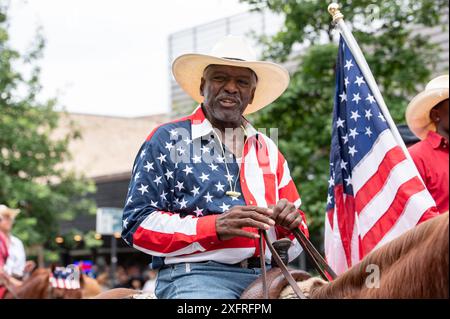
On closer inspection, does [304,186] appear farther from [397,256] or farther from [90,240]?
[90,240]

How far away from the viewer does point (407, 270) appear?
2227mm

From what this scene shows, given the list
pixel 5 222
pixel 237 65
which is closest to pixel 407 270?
pixel 237 65

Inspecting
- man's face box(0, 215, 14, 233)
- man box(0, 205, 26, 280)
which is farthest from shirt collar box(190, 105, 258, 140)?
man's face box(0, 215, 14, 233)

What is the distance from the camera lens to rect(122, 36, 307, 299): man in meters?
3.32

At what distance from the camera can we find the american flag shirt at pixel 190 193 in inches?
133

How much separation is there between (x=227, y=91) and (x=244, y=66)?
0.20 metres

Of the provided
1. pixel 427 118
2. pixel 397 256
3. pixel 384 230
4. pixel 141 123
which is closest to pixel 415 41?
pixel 427 118

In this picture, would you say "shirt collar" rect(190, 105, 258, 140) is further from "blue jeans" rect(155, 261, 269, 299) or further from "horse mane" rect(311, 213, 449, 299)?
"horse mane" rect(311, 213, 449, 299)

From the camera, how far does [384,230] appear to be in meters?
3.55

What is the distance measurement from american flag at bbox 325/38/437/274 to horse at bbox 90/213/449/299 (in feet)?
2.98

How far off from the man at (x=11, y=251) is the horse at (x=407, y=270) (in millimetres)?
7508

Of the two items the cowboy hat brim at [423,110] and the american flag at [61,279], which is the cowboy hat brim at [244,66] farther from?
the american flag at [61,279]

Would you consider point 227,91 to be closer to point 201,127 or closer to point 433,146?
point 201,127
